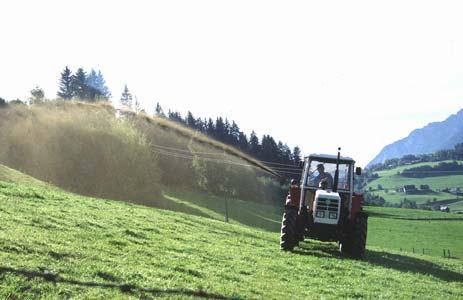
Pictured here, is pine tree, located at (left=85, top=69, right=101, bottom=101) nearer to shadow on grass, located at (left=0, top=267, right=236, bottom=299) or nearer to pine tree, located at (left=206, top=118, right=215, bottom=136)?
pine tree, located at (left=206, top=118, right=215, bottom=136)

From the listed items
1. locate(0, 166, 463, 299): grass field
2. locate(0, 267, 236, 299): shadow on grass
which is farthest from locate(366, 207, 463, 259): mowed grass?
locate(0, 267, 236, 299): shadow on grass

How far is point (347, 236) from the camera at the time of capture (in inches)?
744

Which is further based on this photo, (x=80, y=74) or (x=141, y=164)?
(x=80, y=74)

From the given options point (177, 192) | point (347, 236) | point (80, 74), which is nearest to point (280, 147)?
point (177, 192)

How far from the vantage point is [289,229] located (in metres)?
18.3

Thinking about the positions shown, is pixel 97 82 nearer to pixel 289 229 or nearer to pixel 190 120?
pixel 190 120

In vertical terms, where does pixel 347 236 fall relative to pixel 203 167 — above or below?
below

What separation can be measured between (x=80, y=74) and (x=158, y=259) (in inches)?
4093

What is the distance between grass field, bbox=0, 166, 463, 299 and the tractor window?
2.85 m

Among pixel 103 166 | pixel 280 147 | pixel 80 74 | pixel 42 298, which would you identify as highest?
pixel 80 74

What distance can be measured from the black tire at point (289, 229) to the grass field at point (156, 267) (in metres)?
0.69

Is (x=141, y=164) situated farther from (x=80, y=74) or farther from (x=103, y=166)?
(x=80, y=74)

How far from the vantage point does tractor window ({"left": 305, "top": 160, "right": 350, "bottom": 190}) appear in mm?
20047

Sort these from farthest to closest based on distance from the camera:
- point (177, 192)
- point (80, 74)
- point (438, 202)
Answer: point (438, 202) < point (80, 74) < point (177, 192)
